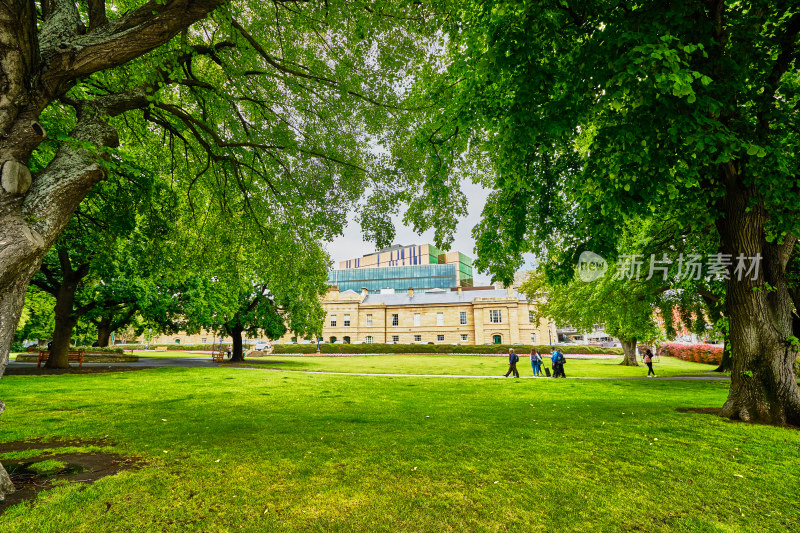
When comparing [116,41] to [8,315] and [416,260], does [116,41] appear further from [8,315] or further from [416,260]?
[416,260]

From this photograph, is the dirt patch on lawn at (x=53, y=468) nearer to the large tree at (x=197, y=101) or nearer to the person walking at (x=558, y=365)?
the large tree at (x=197, y=101)

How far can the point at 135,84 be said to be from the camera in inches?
262

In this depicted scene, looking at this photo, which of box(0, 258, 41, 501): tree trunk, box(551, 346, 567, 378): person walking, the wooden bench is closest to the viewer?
box(0, 258, 41, 501): tree trunk

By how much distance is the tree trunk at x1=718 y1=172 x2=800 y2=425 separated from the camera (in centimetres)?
749

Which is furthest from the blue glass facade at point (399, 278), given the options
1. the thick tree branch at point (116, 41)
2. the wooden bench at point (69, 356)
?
the thick tree branch at point (116, 41)

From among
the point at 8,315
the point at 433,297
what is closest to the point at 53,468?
the point at 8,315

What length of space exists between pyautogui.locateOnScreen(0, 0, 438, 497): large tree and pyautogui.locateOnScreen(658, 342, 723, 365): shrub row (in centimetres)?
3514

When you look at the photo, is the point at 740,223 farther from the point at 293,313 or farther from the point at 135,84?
the point at 293,313

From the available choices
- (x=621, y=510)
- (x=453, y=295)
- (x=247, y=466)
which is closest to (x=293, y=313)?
(x=247, y=466)

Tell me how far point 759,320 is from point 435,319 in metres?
57.3

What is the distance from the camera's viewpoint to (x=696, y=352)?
37.1 meters

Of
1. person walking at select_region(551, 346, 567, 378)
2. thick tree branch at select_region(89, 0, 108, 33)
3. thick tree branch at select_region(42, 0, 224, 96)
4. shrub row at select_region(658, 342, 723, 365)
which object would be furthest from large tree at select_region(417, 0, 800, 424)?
shrub row at select_region(658, 342, 723, 365)

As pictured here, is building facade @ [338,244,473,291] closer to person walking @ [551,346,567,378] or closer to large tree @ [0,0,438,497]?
person walking @ [551,346,567,378]

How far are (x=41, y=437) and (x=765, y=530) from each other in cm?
969
